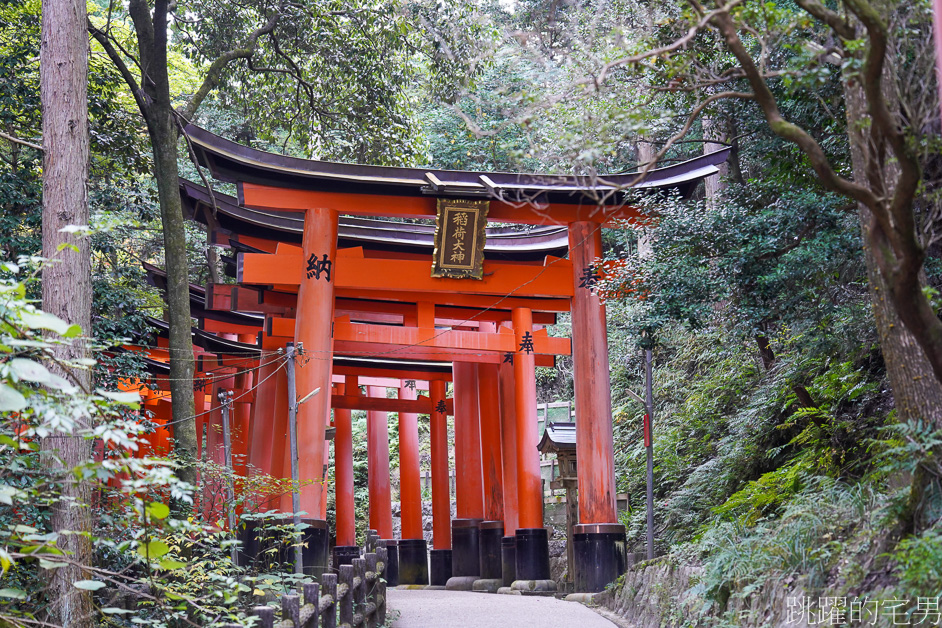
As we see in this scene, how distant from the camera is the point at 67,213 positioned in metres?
6.83

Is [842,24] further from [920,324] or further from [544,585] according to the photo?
[544,585]

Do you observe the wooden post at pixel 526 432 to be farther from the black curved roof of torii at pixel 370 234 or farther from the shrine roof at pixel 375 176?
the shrine roof at pixel 375 176

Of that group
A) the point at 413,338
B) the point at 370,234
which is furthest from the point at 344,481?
the point at 413,338

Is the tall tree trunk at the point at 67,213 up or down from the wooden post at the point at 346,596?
up

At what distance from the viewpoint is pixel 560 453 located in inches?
560

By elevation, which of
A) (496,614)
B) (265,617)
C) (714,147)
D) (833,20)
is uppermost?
(714,147)

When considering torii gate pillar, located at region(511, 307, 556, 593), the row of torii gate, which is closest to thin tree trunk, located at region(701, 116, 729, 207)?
the row of torii gate

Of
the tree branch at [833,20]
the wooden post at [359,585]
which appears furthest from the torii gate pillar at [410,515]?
the tree branch at [833,20]

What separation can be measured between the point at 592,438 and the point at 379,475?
8.10 metres

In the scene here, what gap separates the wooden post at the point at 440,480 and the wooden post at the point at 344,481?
1.83m

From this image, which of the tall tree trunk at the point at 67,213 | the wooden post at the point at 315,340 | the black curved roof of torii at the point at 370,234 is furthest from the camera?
the black curved roof of torii at the point at 370,234

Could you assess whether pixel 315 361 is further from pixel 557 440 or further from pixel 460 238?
pixel 557 440

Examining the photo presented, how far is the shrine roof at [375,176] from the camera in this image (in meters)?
10.9

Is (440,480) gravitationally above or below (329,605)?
Result: above
